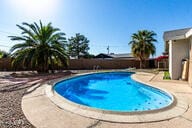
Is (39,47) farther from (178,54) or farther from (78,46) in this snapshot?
(78,46)

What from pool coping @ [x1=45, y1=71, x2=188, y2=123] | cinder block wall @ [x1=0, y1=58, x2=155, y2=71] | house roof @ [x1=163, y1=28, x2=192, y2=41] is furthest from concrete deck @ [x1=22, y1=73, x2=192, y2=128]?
cinder block wall @ [x1=0, y1=58, x2=155, y2=71]

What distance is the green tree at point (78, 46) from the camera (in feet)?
147

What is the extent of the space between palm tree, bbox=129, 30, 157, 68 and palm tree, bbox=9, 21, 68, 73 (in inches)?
480

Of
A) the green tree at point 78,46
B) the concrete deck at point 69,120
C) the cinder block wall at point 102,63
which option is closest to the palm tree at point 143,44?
the cinder block wall at point 102,63

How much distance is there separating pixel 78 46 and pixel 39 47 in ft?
92.7

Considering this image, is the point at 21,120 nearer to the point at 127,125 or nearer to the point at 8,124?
the point at 8,124

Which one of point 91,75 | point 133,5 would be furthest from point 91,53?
point 133,5

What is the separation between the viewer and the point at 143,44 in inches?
987

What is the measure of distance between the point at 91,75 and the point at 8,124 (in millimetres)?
13531

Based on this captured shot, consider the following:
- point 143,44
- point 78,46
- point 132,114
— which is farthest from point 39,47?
point 78,46

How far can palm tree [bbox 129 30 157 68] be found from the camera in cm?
2502

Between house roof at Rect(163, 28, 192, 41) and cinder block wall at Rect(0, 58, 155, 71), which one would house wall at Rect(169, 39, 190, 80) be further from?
cinder block wall at Rect(0, 58, 155, 71)

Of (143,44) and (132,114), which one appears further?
(143,44)

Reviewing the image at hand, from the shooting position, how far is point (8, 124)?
4.23m
